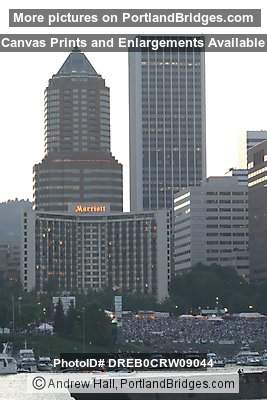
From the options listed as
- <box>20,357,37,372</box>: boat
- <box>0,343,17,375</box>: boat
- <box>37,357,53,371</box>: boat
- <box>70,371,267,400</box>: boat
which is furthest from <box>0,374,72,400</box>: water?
<box>70,371,267,400</box>: boat

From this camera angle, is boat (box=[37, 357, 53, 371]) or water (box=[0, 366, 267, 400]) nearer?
water (box=[0, 366, 267, 400])

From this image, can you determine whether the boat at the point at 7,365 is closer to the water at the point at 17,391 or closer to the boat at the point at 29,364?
the boat at the point at 29,364

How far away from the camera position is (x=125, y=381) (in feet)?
276

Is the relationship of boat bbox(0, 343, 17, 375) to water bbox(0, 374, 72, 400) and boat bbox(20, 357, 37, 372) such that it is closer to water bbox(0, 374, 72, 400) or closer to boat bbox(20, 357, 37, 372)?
boat bbox(20, 357, 37, 372)

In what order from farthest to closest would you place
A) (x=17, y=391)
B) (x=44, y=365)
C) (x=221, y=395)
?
(x=44, y=365) < (x=17, y=391) < (x=221, y=395)

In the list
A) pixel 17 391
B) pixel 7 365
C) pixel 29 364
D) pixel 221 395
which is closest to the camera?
pixel 221 395

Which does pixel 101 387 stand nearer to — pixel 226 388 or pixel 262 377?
pixel 226 388

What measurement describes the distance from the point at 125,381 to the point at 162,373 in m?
3.74

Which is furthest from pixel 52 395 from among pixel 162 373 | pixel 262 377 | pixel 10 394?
pixel 162 373

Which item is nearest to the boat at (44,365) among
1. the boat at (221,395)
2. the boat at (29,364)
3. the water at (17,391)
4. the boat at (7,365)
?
the boat at (29,364)

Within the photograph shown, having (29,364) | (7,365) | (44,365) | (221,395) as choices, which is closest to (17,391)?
(44,365)

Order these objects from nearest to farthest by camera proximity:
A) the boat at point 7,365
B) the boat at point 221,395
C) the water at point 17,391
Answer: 1. the boat at point 221,395
2. the water at point 17,391
3. the boat at point 7,365

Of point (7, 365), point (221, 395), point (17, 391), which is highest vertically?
point (7, 365)

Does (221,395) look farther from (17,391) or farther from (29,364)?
(29,364)
